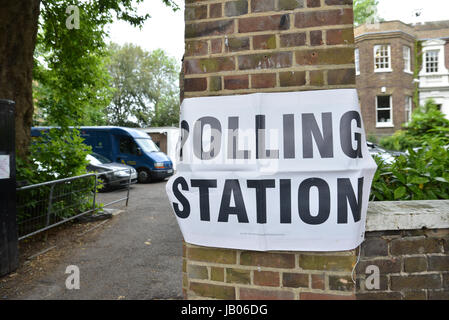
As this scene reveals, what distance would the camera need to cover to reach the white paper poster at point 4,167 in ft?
12.0

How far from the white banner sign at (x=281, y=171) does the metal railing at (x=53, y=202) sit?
3708 millimetres

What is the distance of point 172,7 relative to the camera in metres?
8.48

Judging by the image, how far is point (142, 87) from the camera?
2984 centimetres

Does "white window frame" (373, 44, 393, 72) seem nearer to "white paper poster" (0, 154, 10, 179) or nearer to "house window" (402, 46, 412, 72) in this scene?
"house window" (402, 46, 412, 72)

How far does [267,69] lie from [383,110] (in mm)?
23212

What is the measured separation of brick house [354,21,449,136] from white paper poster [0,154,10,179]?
70.7 ft

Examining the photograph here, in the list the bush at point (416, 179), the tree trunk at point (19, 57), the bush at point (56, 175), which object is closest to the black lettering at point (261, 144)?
the bush at point (416, 179)

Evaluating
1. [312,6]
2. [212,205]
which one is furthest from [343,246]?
[312,6]

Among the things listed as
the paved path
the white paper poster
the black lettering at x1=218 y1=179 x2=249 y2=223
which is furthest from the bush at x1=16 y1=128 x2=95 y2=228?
the black lettering at x1=218 y1=179 x2=249 y2=223

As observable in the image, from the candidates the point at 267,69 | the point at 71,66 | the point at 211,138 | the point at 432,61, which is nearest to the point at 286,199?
the point at 211,138

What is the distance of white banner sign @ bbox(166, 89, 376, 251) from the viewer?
1525 millimetres

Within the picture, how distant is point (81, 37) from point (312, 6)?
7.19m

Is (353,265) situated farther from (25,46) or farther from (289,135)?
(25,46)
